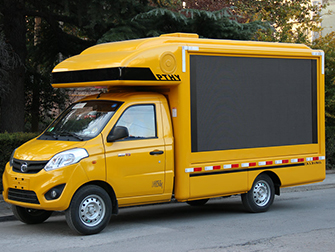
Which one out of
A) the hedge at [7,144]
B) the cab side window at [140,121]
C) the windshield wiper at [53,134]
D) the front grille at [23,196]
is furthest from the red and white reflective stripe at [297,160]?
the hedge at [7,144]

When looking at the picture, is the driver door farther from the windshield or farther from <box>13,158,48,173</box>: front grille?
<box>13,158,48,173</box>: front grille

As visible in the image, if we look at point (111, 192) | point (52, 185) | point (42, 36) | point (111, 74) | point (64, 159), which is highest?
point (42, 36)

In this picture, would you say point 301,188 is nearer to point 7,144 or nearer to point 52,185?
point 7,144

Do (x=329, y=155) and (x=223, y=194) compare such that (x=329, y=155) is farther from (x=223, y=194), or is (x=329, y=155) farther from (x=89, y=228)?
(x=89, y=228)

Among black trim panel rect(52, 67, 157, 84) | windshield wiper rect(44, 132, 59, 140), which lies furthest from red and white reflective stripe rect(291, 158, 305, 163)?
windshield wiper rect(44, 132, 59, 140)

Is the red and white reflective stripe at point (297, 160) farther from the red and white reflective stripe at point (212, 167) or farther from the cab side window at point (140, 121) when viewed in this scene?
the cab side window at point (140, 121)

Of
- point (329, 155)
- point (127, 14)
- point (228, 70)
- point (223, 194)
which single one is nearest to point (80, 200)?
point (223, 194)

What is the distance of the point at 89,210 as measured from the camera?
7.58 metres

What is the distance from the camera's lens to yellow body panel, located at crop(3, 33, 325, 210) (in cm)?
755

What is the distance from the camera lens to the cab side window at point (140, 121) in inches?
316

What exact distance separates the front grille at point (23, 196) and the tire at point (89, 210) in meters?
0.51

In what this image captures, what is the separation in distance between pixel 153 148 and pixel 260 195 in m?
2.65

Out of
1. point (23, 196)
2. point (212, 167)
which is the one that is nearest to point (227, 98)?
point (212, 167)

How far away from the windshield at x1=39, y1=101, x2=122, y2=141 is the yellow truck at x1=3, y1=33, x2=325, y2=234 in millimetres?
22
